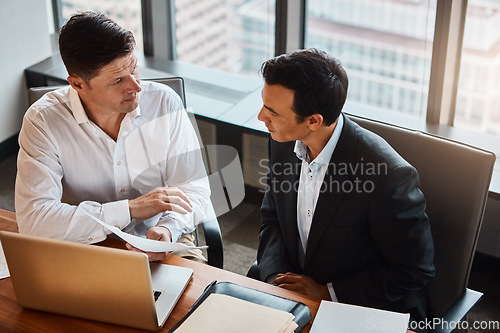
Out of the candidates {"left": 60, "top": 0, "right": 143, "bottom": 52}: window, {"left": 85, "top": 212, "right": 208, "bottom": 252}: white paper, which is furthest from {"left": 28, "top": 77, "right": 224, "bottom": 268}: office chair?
{"left": 60, "top": 0, "right": 143, "bottom": 52}: window

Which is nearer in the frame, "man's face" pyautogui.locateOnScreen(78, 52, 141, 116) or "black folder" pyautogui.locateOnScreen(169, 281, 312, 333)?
"black folder" pyautogui.locateOnScreen(169, 281, 312, 333)

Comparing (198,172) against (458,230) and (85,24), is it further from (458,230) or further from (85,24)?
(458,230)

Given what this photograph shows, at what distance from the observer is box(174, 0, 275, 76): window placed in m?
3.77

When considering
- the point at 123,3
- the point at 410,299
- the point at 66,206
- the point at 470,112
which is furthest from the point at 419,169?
the point at 123,3

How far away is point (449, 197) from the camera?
1.95 meters

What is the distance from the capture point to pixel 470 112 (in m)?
3.29

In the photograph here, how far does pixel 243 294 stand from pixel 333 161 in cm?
52

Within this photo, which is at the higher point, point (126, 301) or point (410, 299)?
point (126, 301)

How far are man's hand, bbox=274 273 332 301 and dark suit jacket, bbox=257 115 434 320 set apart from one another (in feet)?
0.14

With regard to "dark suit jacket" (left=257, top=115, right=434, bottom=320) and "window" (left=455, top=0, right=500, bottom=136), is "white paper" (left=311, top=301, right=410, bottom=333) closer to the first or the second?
"dark suit jacket" (left=257, top=115, right=434, bottom=320)

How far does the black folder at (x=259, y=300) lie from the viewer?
1.73 metres

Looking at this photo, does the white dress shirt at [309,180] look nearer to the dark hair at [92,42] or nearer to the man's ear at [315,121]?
the man's ear at [315,121]

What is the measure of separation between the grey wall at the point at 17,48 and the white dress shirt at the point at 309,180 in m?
2.42

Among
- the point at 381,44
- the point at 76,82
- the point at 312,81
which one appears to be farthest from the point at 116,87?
the point at 381,44
